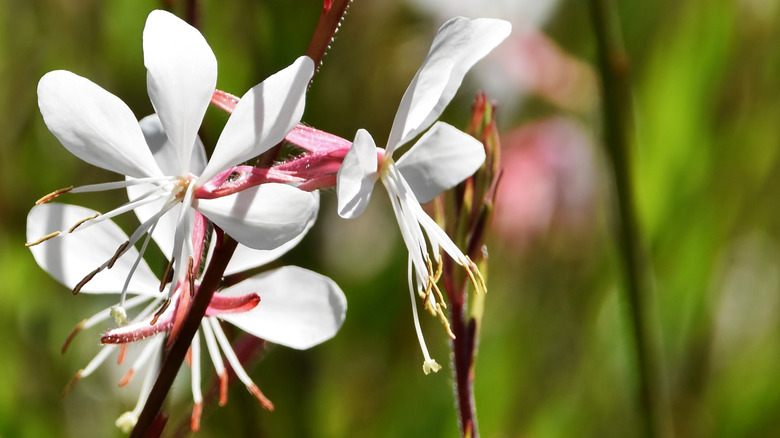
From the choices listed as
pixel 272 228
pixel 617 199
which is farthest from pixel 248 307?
pixel 617 199

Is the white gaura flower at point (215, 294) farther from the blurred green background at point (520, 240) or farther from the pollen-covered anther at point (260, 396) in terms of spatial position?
the blurred green background at point (520, 240)

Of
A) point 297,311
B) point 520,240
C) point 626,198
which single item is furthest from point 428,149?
point 520,240

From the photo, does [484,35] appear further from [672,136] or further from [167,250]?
[672,136]

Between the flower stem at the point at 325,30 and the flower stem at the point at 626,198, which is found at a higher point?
the flower stem at the point at 325,30

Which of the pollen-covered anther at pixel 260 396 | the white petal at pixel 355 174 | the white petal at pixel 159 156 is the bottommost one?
the pollen-covered anther at pixel 260 396

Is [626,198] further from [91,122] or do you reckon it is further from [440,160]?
[91,122]

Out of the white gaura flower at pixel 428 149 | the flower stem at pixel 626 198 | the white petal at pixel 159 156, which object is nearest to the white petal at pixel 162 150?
the white petal at pixel 159 156

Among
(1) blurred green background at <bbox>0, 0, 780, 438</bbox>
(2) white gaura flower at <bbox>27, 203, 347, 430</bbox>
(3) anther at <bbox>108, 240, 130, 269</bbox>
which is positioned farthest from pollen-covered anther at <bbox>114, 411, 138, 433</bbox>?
(1) blurred green background at <bbox>0, 0, 780, 438</bbox>
